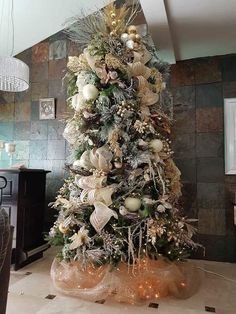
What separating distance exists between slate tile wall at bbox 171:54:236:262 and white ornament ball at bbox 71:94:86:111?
136 cm

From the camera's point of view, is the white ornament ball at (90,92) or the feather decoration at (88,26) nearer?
the white ornament ball at (90,92)

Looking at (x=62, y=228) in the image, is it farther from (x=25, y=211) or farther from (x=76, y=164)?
(x=25, y=211)

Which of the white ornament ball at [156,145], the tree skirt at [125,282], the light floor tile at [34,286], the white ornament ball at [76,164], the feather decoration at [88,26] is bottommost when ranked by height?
the light floor tile at [34,286]

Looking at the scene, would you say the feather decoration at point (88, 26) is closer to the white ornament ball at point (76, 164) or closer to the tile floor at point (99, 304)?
the white ornament ball at point (76, 164)

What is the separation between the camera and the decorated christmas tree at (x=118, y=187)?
78.8 inches

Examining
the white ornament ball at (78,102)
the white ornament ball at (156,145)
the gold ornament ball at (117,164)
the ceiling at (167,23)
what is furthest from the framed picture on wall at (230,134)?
the white ornament ball at (78,102)

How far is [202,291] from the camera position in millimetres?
2152

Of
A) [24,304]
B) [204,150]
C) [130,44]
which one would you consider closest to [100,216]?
[24,304]

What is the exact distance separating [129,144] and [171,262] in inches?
40.7

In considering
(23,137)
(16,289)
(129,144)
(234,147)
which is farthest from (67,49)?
(16,289)

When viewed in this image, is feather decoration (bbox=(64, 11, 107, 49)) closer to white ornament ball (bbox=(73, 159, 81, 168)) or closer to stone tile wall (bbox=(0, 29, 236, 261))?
stone tile wall (bbox=(0, 29, 236, 261))

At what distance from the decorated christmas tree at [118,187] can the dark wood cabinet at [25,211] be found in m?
0.64

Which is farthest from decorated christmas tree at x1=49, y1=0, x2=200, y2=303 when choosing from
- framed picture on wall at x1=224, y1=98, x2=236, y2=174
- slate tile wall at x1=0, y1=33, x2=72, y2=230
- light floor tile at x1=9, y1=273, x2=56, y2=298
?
slate tile wall at x1=0, y1=33, x2=72, y2=230

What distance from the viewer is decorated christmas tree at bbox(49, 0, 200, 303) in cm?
200
